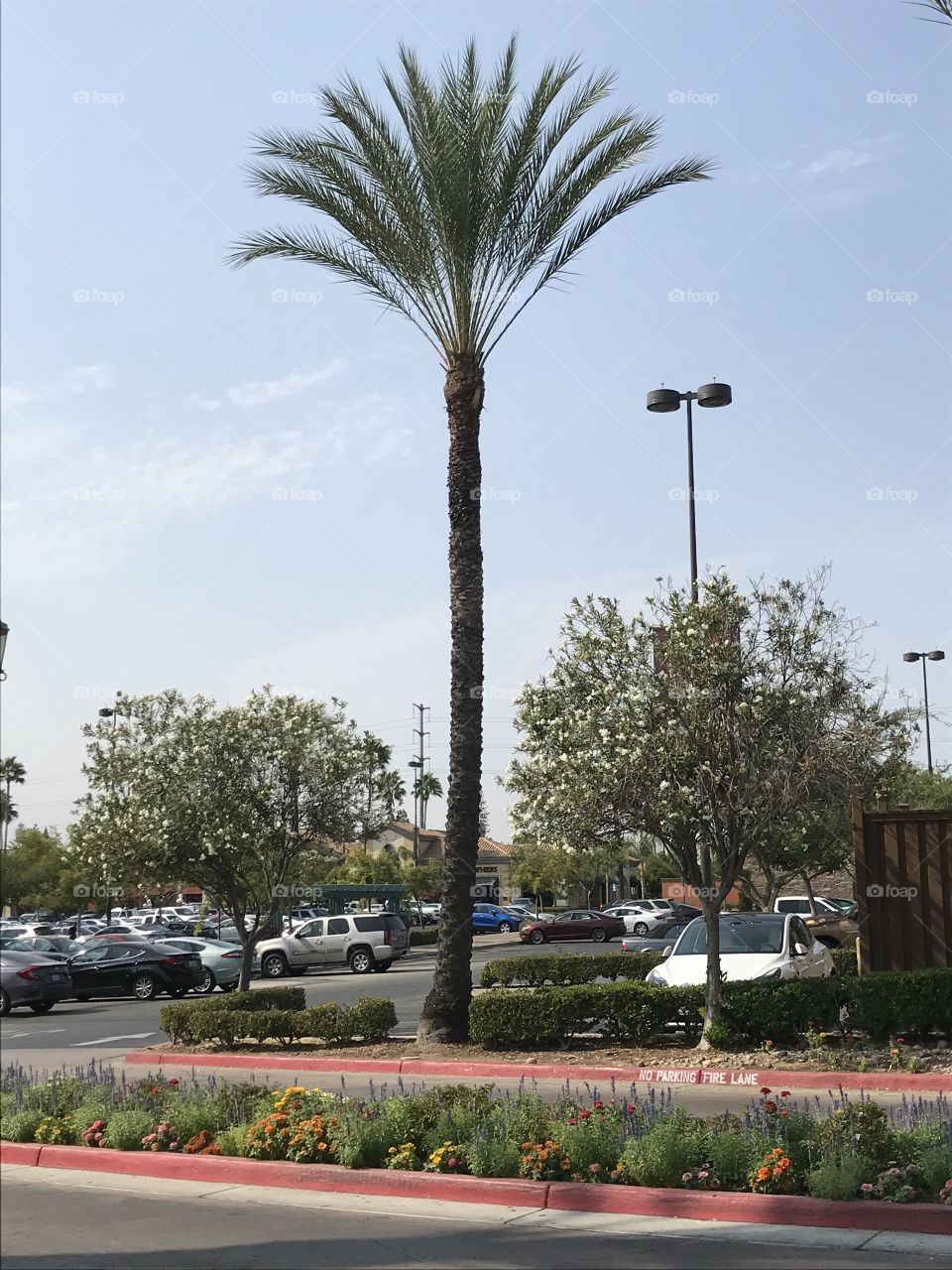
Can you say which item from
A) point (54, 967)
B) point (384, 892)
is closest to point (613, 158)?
point (54, 967)

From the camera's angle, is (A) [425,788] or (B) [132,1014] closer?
(B) [132,1014]

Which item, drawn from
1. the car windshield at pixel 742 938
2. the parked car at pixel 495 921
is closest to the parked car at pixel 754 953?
the car windshield at pixel 742 938

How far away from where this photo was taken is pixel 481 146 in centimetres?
1619

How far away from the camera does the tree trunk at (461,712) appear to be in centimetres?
1606

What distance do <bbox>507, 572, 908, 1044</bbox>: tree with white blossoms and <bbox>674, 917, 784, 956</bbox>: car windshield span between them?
7.51ft

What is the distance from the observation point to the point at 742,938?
17703 mm

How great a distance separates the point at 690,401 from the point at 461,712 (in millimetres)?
8123

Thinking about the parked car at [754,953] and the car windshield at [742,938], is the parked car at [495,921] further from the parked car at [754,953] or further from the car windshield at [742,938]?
the parked car at [754,953]

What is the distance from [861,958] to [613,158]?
35.6ft

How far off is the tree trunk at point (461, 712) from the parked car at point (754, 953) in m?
3.05

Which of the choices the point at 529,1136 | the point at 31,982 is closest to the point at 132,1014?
the point at 31,982

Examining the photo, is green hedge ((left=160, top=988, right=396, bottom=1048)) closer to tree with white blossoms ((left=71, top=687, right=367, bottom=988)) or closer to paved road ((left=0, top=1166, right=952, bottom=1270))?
tree with white blossoms ((left=71, top=687, right=367, bottom=988))

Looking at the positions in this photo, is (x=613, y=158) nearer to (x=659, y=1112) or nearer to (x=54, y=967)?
(x=659, y=1112)

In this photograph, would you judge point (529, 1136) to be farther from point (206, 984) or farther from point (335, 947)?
point (335, 947)
